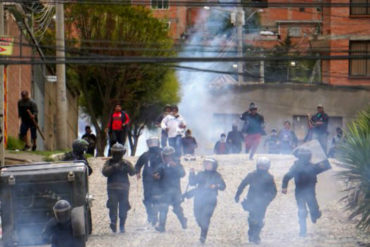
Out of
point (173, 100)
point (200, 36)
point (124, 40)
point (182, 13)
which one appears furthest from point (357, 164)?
point (182, 13)

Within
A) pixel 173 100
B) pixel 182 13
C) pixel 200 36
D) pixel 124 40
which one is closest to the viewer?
pixel 124 40

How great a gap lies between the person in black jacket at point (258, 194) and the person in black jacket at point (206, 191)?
45 centimetres

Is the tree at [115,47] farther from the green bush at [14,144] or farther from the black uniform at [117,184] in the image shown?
the black uniform at [117,184]

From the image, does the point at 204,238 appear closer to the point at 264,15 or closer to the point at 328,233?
the point at 328,233

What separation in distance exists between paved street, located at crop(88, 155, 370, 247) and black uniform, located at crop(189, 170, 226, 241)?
1.18 ft

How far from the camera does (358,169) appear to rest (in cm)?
1636

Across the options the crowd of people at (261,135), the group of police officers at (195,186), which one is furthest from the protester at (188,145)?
the group of police officers at (195,186)

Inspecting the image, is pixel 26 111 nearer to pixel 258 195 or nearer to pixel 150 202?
pixel 150 202

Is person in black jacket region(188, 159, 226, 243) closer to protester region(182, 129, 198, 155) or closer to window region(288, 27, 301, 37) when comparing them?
protester region(182, 129, 198, 155)

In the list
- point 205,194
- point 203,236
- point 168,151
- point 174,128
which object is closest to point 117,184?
point 168,151

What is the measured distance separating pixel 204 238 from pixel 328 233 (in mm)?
2619

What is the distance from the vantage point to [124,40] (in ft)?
151

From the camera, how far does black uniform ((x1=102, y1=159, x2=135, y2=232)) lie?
15875 millimetres

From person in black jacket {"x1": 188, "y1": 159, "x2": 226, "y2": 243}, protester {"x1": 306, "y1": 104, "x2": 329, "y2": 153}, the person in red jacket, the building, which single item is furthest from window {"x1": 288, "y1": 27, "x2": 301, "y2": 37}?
person in black jacket {"x1": 188, "y1": 159, "x2": 226, "y2": 243}
